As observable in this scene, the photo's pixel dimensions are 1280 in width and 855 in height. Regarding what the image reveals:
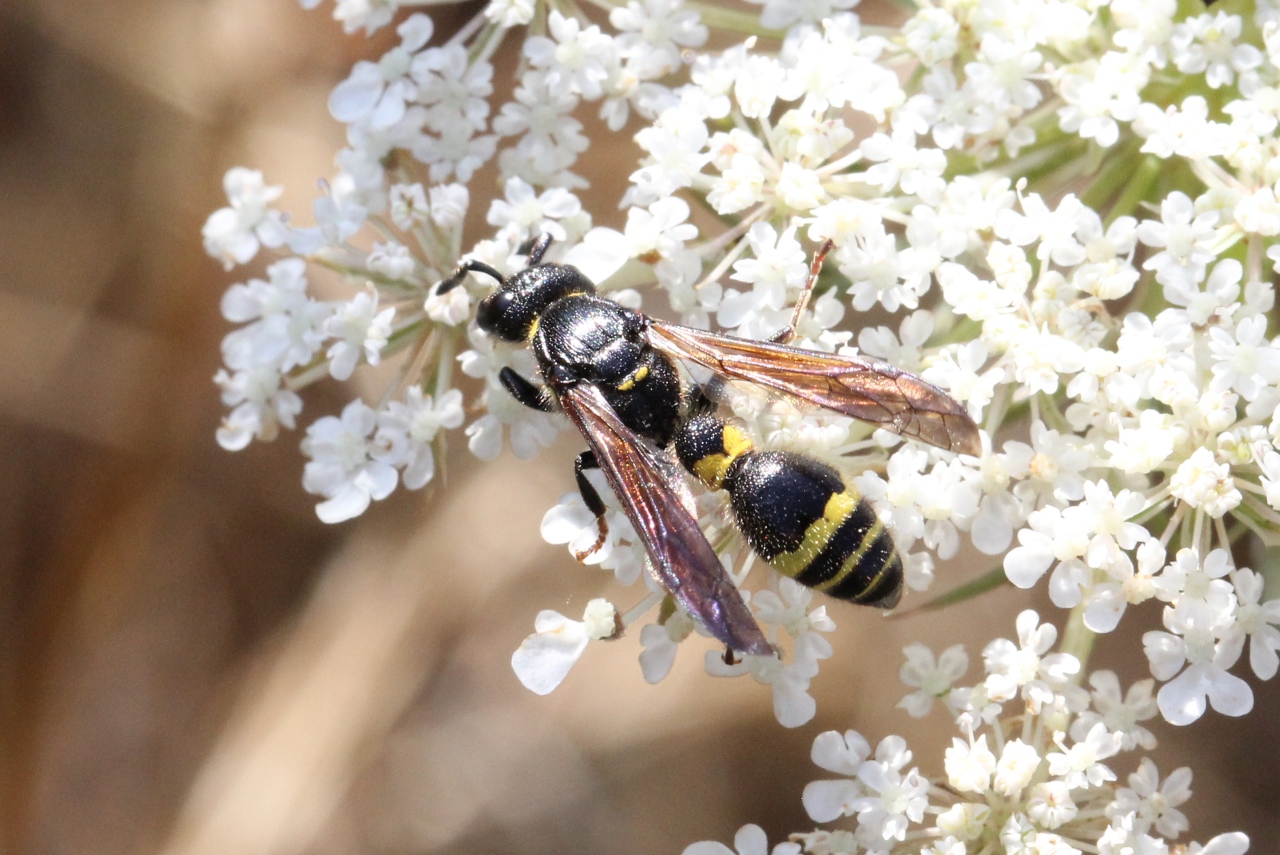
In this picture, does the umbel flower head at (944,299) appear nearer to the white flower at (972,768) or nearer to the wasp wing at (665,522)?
the white flower at (972,768)

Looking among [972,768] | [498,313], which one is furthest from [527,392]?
[972,768]

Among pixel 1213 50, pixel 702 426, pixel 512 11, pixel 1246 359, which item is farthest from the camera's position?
pixel 512 11

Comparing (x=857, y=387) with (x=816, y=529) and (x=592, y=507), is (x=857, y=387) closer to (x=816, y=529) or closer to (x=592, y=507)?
(x=816, y=529)

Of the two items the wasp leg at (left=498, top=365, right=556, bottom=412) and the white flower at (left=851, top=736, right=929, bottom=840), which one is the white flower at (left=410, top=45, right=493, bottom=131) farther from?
the white flower at (left=851, top=736, right=929, bottom=840)

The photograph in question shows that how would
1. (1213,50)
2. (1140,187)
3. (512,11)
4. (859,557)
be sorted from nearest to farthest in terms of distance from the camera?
(859,557) → (1213,50) → (1140,187) → (512,11)

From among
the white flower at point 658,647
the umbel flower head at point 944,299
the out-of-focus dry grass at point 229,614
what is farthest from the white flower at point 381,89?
the white flower at point 658,647

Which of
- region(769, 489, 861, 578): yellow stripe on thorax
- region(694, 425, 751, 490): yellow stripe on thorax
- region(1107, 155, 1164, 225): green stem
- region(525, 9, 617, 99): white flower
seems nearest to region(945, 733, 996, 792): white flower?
region(769, 489, 861, 578): yellow stripe on thorax

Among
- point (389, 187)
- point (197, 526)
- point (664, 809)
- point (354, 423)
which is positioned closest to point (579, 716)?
point (664, 809)

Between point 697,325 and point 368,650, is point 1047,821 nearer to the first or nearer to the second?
point 697,325
